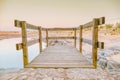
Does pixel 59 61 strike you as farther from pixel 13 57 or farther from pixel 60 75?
pixel 13 57

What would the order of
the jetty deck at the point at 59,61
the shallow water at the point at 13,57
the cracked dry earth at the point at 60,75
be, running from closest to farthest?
the cracked dry earth at the point at 60,75
the jetty deck at the point at 59,61
the shallow water at the point at 13,57

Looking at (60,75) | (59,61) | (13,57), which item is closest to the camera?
(60,75)

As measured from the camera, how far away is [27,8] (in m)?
8.49

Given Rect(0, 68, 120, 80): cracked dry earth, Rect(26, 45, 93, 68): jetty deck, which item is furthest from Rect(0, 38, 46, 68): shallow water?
Rect(0, 68, 120, 80): cracked dry earth

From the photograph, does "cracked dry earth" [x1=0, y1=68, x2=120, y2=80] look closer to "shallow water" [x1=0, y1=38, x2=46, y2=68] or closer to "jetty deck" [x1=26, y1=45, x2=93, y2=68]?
"jetty deck" [x1=26, y1=45, x2=93, y2=68]

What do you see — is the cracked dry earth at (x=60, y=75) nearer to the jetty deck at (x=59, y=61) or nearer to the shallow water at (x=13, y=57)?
the jetty deck at (x=59, y=61)

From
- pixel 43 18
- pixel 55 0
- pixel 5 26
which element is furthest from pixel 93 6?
pixel 5 26

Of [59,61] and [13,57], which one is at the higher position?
[59,61]

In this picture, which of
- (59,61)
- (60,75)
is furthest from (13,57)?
(60,75)

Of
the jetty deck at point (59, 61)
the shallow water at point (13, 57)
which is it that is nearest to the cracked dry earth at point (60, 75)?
the jetty deck at point (59, 61)

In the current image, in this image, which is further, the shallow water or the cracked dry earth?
the shallow water

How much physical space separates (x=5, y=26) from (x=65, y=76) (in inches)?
320

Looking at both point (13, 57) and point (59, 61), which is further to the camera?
point (13, 57)

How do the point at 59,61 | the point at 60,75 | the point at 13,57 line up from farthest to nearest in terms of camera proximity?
1. the point at 13,57
2. the point at 59,61
3. the point at 60,75
